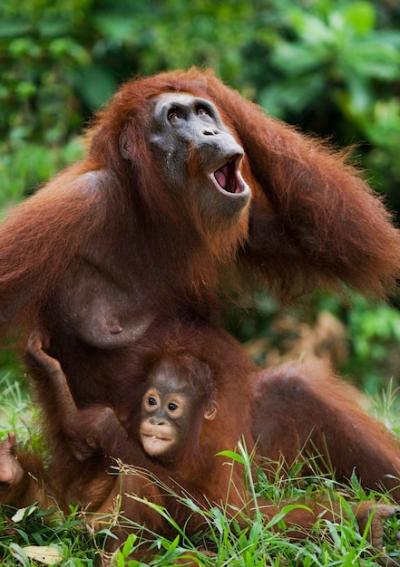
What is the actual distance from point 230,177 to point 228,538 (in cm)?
136

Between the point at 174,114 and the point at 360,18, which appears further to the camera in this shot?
the point at 360,18

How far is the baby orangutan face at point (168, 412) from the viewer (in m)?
3.87

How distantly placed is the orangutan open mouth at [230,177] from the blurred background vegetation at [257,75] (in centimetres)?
400

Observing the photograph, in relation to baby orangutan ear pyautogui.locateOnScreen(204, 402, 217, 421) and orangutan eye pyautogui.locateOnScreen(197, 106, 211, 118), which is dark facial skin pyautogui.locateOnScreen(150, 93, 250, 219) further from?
baby orangutan ear pyautogui.locateOnScreen(204, 402, 217, 421)

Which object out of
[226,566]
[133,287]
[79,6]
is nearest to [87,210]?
[133,287]

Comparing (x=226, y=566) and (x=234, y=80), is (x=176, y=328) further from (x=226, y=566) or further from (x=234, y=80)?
(x=234, y=80)

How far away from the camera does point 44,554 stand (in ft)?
11.9

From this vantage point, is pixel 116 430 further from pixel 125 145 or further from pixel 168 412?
pixel 125 145

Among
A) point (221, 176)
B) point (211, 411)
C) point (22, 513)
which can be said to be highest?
point (221, 176)

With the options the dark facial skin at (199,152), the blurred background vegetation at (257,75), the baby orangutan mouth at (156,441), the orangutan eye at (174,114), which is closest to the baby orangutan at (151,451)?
the baby orangutan mouth at (156,441)

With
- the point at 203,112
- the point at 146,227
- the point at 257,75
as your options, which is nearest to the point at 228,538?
the point at 146,227

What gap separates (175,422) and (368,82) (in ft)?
22.4

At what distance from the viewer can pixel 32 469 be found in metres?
4.12

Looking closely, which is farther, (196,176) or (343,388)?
(343,388)
